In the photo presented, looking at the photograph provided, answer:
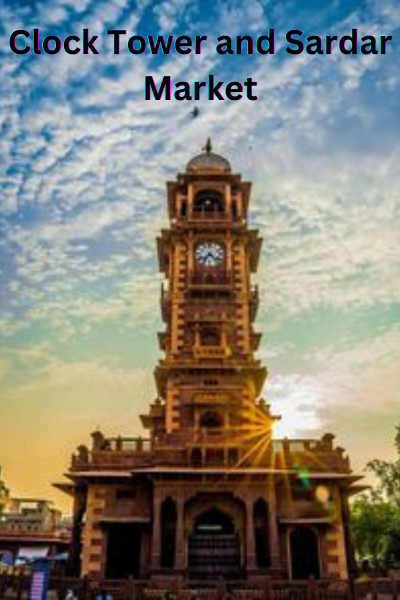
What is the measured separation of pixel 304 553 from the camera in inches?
968

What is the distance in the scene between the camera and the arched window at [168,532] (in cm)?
2380

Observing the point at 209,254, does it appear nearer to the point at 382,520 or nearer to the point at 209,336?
the point at 209,336

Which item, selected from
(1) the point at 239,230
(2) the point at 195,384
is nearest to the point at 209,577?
(2) the point at 195,384

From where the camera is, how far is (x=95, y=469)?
25.7m

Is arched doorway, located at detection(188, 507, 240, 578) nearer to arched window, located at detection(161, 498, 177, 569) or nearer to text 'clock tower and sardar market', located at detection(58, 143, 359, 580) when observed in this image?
text 'clock tower and sardar market', located at detection(58, 143, 359, 580)

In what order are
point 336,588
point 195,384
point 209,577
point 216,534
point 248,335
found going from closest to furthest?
point 336,588 < point 209,577 < point 216,534 < point 195,384 < point 248,335

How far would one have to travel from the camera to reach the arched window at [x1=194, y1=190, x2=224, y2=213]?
121ft

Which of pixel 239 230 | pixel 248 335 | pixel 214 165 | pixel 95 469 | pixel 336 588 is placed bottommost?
pixel 336 588

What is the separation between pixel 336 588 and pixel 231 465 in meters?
7.15

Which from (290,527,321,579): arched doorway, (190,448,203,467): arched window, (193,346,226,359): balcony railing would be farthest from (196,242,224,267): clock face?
(290,527,321,579): arched doorway

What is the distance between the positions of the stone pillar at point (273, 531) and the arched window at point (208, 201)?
732 inches

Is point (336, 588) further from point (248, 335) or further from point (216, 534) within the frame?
point (248, 335)

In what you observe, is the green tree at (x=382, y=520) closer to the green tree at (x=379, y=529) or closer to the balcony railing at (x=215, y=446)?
the green tree at (x=379, y=529)

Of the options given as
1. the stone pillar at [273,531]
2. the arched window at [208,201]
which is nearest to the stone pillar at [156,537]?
the stone pillar at [273,531]
